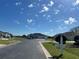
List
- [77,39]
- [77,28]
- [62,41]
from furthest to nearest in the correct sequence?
[77,28]
[77,39]
[62,41]

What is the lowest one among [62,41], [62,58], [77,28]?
[62,58]

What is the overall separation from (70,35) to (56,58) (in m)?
85.5

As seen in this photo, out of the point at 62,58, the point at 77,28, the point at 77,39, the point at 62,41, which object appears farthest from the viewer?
the point at 77,28

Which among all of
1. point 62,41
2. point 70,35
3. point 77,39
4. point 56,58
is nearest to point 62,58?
point 56,58

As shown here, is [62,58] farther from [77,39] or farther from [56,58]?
[77,39]

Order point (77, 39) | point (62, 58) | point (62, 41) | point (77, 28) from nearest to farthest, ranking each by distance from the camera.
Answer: point (62, 58) < point (62, 41) < point (77, 39) < point (77, 28)

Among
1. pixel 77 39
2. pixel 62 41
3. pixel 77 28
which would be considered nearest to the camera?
pixel 62 41

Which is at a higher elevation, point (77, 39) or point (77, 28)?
point (77, 28)

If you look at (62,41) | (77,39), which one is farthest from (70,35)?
(62,41)

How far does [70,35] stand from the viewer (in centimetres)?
10344

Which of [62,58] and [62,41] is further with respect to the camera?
[62,41]

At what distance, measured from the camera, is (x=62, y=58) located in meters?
19.0

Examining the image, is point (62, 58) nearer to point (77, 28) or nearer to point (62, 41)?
point (62, 41)

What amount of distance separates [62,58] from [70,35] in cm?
8545
